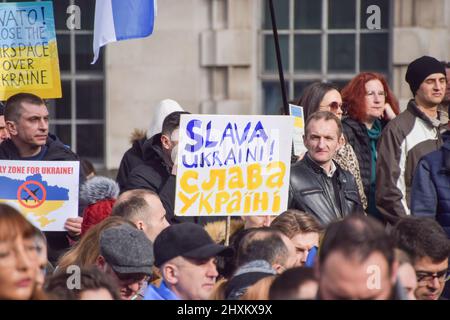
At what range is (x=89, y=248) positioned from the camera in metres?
6.73

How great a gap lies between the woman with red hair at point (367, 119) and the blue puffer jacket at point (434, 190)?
0.87 m

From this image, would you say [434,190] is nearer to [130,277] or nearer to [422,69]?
[422,69]

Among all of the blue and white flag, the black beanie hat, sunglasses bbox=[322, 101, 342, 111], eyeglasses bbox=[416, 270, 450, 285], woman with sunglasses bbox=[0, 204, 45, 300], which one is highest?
the blue and white flag

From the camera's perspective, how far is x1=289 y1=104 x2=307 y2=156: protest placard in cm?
911

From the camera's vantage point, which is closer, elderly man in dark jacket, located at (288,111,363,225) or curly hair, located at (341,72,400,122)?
elderly man in dark jacket, located at (288,111,363,225)

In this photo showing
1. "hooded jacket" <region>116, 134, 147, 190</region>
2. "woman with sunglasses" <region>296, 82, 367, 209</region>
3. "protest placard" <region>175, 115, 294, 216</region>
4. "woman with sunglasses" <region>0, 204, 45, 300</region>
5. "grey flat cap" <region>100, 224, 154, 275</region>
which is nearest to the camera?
"woman with sunglasses" <region>0, 204, 45, 300</region>

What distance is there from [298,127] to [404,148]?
84 centimetres

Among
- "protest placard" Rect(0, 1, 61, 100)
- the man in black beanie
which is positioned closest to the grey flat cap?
the man in black beanie

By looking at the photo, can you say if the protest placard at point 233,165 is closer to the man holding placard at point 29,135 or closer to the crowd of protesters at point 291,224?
the crowd of protesters at point 291,224

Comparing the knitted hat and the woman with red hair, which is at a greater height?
the woman with red hair

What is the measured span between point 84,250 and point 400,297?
96.1 inches

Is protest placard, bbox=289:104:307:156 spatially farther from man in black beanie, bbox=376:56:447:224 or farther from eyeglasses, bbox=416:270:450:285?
eyeglasses, bbox=416:270:450:285

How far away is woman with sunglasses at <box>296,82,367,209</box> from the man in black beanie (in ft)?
0.59

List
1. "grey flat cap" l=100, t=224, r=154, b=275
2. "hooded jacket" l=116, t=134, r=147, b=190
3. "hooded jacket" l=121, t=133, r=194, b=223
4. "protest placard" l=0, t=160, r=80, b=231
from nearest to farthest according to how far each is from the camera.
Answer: "grey flat cap" l=100, t=224, r=154, b=275
"protest placard" l=0, t=160, r=80, b=231
"hooded jacket" l=121, t=133, r=194, b=223
"hooded jacket" l=116, t=134, r=147, b=190
